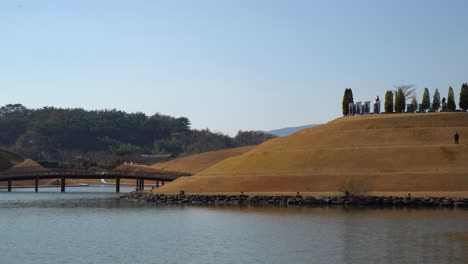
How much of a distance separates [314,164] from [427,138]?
15698 millimetres

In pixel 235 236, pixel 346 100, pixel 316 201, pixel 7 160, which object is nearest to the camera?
pixel 235 236

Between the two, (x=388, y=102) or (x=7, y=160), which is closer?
(x=388, y=102)

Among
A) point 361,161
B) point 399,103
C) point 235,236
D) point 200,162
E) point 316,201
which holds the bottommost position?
point 235,236

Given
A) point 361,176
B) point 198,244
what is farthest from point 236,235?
point 361,176

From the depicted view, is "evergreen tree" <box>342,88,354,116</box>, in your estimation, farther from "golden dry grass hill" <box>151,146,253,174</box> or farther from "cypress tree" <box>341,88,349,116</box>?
"golden dry grass hill" <box>151,146,253,174</box>

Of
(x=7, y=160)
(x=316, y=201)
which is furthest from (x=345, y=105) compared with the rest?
(x=7, y=160)

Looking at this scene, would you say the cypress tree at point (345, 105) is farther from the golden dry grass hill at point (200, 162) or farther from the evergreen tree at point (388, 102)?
the golden dry grass hill at point (200, 162)

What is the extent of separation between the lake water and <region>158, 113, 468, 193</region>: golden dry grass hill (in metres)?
12.6

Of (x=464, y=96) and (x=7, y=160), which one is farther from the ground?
(x=464, y=96)

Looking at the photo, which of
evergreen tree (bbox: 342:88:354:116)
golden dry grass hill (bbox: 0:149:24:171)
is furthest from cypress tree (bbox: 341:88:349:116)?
golden dry grass hill (bbox: 0:149:24:171)

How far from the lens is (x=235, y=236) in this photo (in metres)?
54.6

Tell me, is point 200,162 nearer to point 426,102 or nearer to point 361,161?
point 426,102

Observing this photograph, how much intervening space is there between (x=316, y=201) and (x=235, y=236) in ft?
87.4

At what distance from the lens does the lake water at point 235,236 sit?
150 ft
